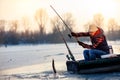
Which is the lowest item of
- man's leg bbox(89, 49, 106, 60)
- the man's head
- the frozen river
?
the frozen river

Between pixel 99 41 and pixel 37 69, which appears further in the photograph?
pixel 37 69

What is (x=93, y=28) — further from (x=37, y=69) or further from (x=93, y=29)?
(x=37, y=69)

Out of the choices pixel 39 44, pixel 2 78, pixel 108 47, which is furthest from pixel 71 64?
pixel 39 44

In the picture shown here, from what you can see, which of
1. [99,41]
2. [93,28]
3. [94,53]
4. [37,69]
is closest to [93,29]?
[93,28]

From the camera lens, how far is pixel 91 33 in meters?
9.81

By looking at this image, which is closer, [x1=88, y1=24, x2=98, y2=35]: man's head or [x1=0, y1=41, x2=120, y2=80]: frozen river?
[x1=0, y1=41, x2=120, y2=80]: frozen river

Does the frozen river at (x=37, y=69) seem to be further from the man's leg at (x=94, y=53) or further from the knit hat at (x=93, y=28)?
the knit hat at (x=93, y=28)

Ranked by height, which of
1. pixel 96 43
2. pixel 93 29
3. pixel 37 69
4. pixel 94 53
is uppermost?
pixel 93 29

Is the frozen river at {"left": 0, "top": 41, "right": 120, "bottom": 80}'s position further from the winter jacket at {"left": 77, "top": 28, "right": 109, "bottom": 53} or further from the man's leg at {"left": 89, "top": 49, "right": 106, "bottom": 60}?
the winter jacket at {"left": 77, "top": 28, "right": 109, "bottom": 53}

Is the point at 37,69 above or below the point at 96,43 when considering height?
below

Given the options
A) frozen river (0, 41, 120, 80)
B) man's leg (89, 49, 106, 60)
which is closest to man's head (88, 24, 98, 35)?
man's leg (89, 49, 106, 60)

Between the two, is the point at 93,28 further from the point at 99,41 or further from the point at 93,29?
the point at 99,41

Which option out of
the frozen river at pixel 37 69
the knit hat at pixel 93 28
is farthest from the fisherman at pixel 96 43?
the frozen river at pixel 37 69

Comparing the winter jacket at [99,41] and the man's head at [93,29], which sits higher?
the man's head at [93,29]
